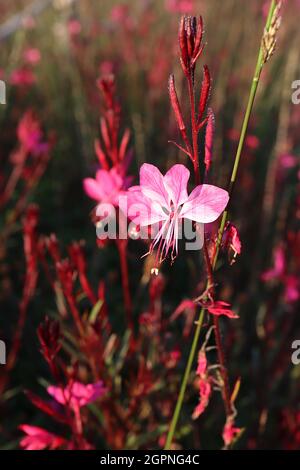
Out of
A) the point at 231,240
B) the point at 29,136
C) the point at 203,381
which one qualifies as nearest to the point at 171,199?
the point at 231,240

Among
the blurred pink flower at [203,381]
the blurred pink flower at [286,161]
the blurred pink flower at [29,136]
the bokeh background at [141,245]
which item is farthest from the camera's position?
the blurred pink flower at [286,161]

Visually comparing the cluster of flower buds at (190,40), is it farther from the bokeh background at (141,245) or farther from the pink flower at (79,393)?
the bokeh background at (141,245)

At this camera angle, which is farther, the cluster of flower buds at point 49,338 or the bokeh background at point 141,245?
the bokeh background at point 141,245

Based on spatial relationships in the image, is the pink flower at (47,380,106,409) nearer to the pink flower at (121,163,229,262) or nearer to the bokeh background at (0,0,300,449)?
the bokeh background at (0,0,300,449)

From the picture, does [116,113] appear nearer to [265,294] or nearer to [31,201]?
[265,294]

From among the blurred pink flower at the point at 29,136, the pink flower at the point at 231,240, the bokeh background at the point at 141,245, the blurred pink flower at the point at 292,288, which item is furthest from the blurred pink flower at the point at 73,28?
the pink flower at the point at 231,240

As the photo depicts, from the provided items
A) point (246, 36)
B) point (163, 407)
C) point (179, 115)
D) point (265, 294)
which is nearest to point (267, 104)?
point (246, 36)

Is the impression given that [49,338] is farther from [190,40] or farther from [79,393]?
[190,40]
